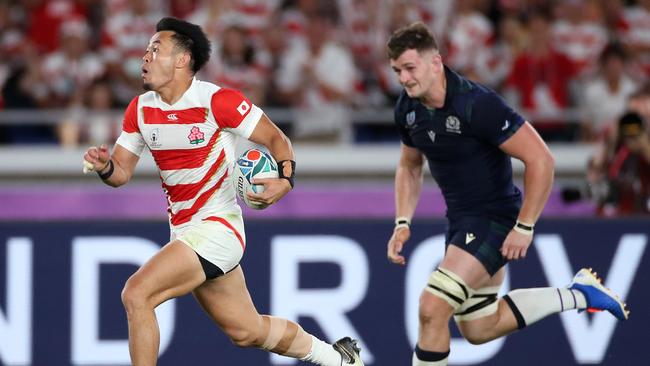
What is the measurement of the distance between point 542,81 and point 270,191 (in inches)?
258

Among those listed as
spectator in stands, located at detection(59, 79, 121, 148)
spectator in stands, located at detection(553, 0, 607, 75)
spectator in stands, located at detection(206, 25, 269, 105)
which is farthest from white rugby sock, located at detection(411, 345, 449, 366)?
spectator in stands, located at detection(553, 0, 607, 75)

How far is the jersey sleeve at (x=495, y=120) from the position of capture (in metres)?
7.08

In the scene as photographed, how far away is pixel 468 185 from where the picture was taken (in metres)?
7.39

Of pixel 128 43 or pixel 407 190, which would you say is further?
pixel 128 43

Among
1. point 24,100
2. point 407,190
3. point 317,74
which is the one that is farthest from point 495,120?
point 24,100

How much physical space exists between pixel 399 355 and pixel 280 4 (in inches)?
218

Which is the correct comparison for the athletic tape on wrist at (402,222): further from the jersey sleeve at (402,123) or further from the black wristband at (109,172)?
the black wristband at (109,172)

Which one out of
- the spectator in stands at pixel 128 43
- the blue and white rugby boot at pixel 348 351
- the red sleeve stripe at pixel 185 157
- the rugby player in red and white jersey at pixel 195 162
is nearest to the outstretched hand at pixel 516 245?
the blue and white rugby boot at pixel 348 351

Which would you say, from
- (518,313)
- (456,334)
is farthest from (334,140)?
(518,313)

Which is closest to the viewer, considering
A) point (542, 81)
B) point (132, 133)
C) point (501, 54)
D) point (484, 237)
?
point (132, 133)

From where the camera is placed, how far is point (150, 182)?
11453 mm

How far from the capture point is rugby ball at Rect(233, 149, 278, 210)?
6.80 m

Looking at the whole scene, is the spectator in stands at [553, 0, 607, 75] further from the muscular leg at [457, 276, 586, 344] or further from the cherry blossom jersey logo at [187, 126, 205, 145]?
the cherry blossom jersey logo at [187, 126, 205, 145]

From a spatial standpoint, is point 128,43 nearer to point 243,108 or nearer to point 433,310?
point 243,108
